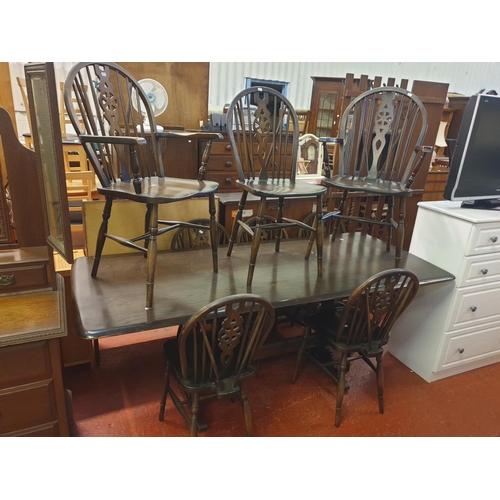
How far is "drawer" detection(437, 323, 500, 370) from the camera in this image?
221 cm

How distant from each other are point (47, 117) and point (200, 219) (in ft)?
3.94

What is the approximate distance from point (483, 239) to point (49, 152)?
214 cm

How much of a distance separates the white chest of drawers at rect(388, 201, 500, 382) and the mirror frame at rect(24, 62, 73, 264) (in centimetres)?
195

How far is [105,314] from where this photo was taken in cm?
143

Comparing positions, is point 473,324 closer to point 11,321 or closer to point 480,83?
point 11,321

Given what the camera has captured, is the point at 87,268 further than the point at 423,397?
No

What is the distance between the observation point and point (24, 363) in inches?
52.0

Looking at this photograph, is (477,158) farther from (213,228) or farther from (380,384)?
(213,228)

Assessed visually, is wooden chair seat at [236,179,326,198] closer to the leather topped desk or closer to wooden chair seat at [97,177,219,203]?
wooden chair seat at [97,177,219,203]

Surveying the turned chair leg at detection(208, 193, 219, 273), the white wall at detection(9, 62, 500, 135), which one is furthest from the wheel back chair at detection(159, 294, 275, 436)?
the white wall at detection(9, 62, 500, 135)

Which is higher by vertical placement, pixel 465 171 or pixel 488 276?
pixel 465 171

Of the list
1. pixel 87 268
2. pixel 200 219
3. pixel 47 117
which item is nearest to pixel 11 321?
pixel 87 268

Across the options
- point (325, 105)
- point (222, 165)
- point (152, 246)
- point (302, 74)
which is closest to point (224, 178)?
point (222, 165)

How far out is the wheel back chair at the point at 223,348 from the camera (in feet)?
4.33
